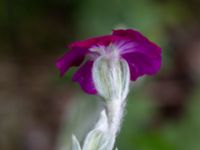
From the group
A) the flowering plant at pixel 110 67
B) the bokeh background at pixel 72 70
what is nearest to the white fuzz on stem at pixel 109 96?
the flowering plant at pixel 110 67

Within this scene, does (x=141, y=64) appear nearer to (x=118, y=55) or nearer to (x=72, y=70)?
(x=118, y=55)

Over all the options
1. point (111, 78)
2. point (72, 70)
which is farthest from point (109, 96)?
point (72, 70)

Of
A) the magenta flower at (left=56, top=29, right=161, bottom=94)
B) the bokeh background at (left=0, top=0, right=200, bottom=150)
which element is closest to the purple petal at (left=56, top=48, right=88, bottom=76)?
the magenta flower at (left=56, top=29, right=161, bottom=94)

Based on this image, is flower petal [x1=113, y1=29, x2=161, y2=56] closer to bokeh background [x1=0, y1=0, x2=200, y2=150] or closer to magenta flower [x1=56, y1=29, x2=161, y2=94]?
magenta flower [x1=56, y1=29, x2=161, y2=94]

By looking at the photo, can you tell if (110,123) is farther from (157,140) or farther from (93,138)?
(157,140)

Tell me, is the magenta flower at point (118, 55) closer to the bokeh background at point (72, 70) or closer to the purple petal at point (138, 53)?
the purple petal at point (138, 53)

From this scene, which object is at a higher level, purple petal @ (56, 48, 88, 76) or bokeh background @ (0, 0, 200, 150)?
bokeh background @ (0, 0, 200, 150)

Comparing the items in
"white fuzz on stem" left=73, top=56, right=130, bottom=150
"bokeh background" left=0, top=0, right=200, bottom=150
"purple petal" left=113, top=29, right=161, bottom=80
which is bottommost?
"white fuzz on stem" left=73, top=56, right=130, bottom=150
